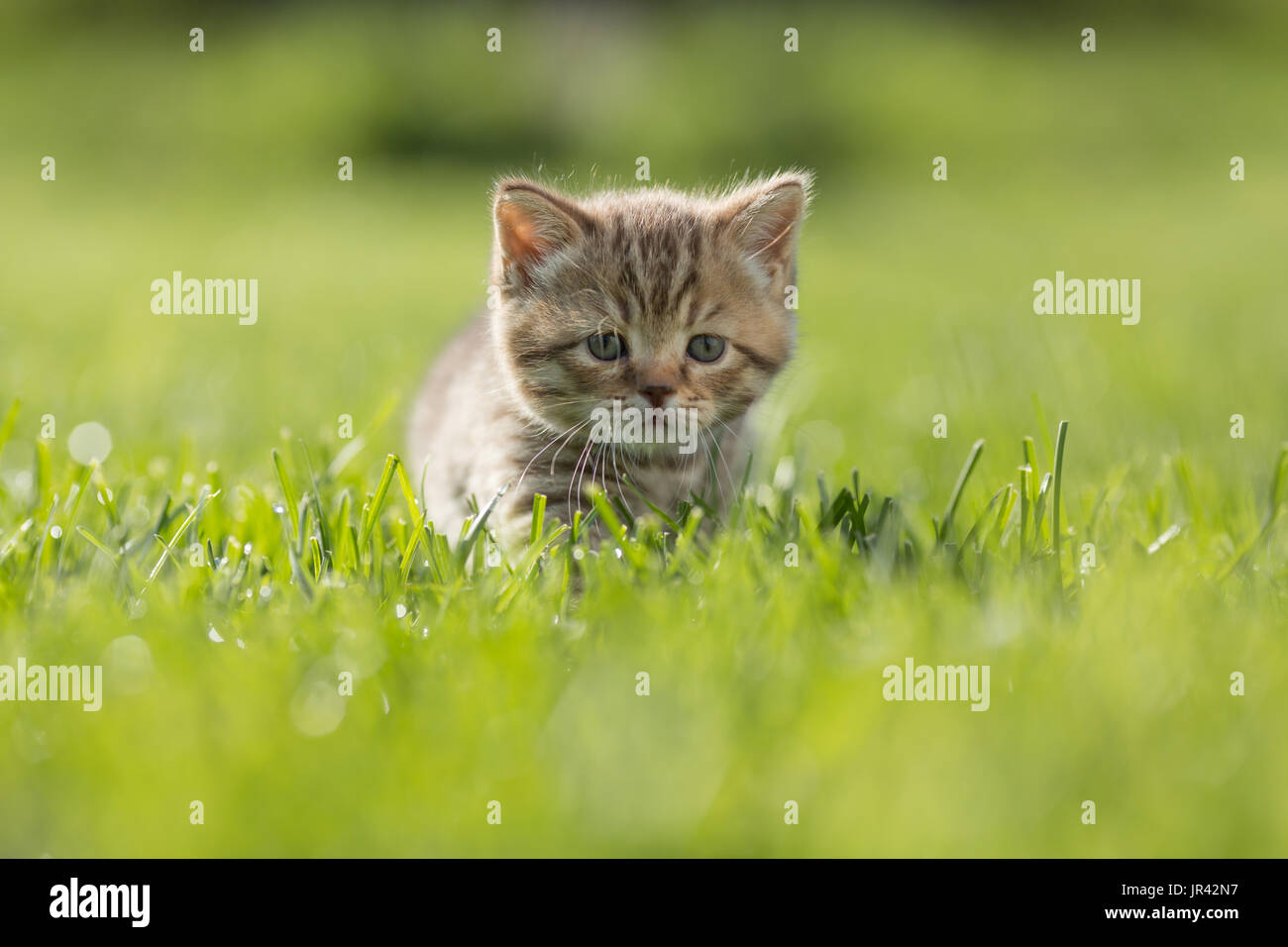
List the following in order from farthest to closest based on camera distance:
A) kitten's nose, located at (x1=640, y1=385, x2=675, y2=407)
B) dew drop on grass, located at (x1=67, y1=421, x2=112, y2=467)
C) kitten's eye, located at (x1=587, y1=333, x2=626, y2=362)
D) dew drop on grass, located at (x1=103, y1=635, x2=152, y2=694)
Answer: dew drop on grass, located at (x1=67, y1=421, x2=112, y2=467), kitten's eye, located at (x1=587, y1=333, x2=626, y2=362), kitten's nose, located at (x1=640, y1=385, x2=675, y2=407), dew drop on grass, located at (x1=103, y1=635, x2=152, y2=694)

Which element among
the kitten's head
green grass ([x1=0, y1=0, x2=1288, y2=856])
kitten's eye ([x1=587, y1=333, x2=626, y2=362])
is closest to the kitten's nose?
the kitten's head

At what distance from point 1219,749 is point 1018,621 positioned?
1.24ft

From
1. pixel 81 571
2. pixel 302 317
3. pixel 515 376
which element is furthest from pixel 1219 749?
pixel 302 317

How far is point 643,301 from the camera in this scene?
8.71ft

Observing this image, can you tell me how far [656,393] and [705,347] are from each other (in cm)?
23

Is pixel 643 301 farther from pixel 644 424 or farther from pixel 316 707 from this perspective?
pixel 316 707

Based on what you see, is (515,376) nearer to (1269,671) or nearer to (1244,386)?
(1269,671)

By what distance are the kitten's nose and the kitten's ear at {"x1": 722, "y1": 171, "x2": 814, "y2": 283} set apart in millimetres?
523

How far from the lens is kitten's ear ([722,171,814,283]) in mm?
2797

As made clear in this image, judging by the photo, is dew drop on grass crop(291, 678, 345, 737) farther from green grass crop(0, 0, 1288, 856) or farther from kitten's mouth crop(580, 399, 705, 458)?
kitten's mouth crop(580, 399, 705, 458)

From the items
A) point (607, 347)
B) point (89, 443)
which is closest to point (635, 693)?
point (607, 347)

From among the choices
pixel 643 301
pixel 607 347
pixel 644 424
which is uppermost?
pixel 643 301

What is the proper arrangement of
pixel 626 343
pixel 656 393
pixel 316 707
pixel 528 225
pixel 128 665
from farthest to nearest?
pixel 528 225 < pixel 626 343 < pixel 656 393 < pixel 128 665 < pixel 316 707
